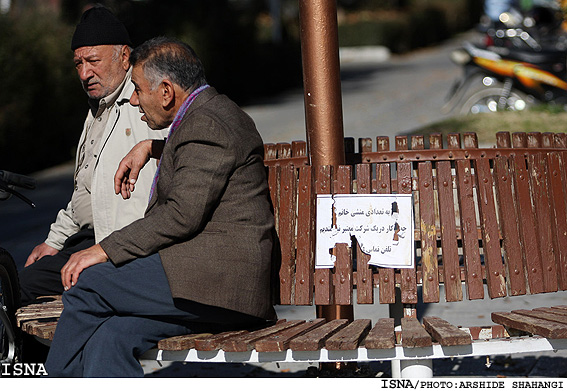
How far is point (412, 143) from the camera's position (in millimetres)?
4293

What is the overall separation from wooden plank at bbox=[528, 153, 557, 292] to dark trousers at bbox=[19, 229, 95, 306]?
2060 millimetres

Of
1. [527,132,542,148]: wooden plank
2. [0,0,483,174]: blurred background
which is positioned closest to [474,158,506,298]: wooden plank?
[527,132,542,148]: wooden plank

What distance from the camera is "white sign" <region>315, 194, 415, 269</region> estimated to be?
3.90 m

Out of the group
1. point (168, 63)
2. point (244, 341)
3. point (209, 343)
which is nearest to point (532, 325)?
point (244, 341)

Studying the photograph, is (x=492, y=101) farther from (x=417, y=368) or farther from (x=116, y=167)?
(x=417, y=368)

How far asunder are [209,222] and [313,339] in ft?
1.98

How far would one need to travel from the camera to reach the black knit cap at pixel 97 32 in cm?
421

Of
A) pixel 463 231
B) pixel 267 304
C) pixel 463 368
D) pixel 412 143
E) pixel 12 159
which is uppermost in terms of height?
pixel 12 159

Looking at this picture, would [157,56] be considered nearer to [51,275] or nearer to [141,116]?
[141,116]

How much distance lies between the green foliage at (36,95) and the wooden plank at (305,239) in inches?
303

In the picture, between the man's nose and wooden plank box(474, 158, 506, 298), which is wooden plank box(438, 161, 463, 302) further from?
the man's nose

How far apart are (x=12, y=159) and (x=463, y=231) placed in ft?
29.1

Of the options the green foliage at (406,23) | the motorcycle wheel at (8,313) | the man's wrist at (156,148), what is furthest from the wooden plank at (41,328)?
the green foliage at (406,23)

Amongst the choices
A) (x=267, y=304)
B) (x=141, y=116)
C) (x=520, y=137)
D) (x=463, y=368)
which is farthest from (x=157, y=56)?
(x=463, y=368)
